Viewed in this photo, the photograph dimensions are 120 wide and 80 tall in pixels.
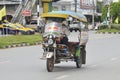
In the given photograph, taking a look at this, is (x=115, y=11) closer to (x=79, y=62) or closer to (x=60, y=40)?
(x=79, y=62)

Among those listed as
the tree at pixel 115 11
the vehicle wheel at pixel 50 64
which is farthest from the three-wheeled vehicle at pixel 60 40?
the tree at pixel 115 11

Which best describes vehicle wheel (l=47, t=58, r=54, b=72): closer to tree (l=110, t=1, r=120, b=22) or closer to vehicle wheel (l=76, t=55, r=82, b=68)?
vehicle wheel (l=76, t=55, r=82, b=68)

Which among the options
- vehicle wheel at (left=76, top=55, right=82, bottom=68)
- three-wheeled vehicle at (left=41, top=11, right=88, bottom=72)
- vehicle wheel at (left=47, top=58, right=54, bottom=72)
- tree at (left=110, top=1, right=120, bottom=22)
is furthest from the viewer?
tree at (left=110, top=1, right=120, bottom=22)

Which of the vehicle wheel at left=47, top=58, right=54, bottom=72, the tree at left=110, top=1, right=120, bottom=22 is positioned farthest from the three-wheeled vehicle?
the tree at left=110, top=1, right=120, bottom=22

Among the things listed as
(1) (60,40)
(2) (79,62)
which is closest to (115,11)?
(2) (79,62)

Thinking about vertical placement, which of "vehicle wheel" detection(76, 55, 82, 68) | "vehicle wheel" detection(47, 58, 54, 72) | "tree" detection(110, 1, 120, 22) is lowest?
"tree" detection(110, 1, 120, 22)

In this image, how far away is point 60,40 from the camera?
13.8 metres

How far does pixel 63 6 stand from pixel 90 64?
74257 mm

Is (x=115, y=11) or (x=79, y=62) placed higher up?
(x=79, y=62)

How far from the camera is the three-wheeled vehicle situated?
44.2ft

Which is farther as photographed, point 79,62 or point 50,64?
point 79,62

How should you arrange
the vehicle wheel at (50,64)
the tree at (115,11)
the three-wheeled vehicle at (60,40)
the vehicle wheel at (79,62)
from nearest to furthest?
the vehicle wheel at (50,64) < the three-wheeled vehicle at (60,40) < the vehicle wheel at (79,62) < the tree at (115,11)

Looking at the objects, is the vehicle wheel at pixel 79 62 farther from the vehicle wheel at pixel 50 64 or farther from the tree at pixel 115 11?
the tree at pixel 115 11

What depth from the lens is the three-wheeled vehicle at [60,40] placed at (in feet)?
44.2
